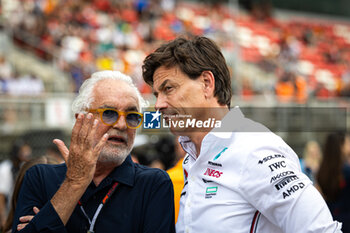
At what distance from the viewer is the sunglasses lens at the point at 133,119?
2304 millimetres

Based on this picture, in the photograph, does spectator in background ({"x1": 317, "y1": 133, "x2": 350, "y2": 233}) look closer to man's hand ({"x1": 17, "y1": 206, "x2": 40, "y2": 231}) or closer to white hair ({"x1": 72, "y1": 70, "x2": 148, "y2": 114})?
white hair ({"x1": 72, "y1": 70, "x2": 148, "y2": 114})

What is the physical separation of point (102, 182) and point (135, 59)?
1091cm

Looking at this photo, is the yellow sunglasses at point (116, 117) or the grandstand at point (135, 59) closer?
the yellow sunglasses at point (116, 117)

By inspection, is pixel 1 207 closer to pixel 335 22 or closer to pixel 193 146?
pixel 193 146

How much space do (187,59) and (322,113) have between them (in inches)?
311

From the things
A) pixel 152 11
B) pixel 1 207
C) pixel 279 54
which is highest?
pixel 152 11

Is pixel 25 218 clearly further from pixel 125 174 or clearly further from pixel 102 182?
pixel 125 174

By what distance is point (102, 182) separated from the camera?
220 cm

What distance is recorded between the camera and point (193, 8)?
21516 mm

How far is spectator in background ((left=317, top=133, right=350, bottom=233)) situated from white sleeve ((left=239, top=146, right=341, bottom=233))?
2.35 meters

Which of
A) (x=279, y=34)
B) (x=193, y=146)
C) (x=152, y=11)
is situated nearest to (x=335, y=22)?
(x=279, y=34)

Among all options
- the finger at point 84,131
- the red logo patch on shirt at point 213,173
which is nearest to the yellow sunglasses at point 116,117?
the finger at point 84,131

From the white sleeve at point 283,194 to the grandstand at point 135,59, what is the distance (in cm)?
284

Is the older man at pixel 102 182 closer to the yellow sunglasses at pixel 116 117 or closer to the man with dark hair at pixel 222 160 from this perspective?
the yellow sunglasses at pixel 116 117
